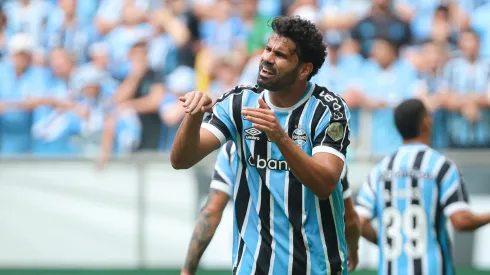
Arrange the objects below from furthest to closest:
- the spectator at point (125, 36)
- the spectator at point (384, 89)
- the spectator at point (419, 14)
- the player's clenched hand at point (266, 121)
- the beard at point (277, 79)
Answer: the spectator at point (125, 36)
the spectator at point (419, 14)
the spectator at point (384, 89)
the beard at point (277, 79)
the player's clenched hand at point (266, 121)

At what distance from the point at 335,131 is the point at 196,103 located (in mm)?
780

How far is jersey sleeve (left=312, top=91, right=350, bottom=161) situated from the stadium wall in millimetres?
5809

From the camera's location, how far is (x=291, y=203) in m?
4.72

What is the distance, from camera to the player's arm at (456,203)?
602 centimetres

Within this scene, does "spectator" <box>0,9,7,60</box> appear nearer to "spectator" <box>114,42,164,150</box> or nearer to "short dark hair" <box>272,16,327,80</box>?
"spectator" <box>114,42,164,150</box>

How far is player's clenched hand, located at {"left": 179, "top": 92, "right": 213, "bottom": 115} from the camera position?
13.8ft

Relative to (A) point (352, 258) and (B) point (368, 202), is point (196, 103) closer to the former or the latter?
(A) point (352, 258)

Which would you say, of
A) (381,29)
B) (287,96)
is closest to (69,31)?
(381,29)

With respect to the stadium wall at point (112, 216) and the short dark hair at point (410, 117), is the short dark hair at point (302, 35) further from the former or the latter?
the stadium wall at point (112, 216)

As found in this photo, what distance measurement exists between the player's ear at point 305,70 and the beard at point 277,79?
4 centimetres

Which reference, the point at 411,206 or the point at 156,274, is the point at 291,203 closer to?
the point at 411,206

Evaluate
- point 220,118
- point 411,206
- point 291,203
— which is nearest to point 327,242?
point 291,203

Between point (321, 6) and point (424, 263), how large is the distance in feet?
18.1

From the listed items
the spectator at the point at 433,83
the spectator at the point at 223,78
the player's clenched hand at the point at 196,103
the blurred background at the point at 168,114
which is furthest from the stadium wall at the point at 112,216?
the player's clenched hand at the point at 196,103
